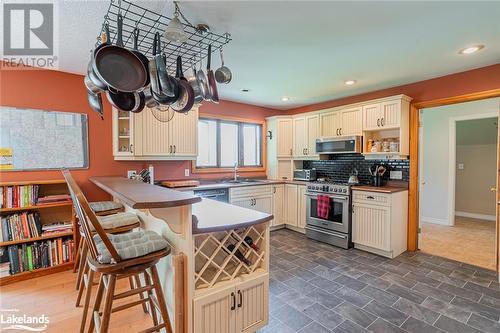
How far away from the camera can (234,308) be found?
64.2 inches

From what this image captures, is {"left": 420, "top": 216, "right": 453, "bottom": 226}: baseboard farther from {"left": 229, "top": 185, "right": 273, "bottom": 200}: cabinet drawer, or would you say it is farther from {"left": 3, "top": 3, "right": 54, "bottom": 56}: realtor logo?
{"left": 3, "top": 3, "right": 54, "bottom": 56}: realtor logo

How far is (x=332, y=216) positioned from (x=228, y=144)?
7.35 ft

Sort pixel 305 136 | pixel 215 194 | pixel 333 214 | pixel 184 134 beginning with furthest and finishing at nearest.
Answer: pixel 305 136 < pixel 333 214 < pixel 215 194 < pixel 184 134

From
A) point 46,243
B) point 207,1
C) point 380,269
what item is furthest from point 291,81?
point 46,243

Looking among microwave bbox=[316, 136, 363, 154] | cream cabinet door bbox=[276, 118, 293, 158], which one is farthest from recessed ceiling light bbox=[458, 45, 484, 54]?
cream cabinet door bbox=[276, 118, 293, 158]

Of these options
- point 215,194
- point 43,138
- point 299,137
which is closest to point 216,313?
point 215,194

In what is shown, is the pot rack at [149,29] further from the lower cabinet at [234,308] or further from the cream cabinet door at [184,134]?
the lower cabinet at [234,308]

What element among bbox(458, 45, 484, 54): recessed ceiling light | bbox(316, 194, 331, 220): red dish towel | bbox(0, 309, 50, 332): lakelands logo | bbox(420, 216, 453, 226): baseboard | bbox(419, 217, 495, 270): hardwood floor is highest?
bbox(458, 45, 484, 54): recessed ceiling light

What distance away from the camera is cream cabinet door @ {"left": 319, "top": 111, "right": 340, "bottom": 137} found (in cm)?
419

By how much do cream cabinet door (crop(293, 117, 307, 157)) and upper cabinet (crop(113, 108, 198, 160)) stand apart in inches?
84.9

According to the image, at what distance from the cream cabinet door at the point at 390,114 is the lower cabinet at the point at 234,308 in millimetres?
2873

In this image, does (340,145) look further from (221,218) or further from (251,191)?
(221,218)

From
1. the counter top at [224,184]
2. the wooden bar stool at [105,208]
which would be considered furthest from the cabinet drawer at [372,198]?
the wooden bar stool at [105,208]

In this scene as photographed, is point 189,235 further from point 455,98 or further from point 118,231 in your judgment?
point 455,98
